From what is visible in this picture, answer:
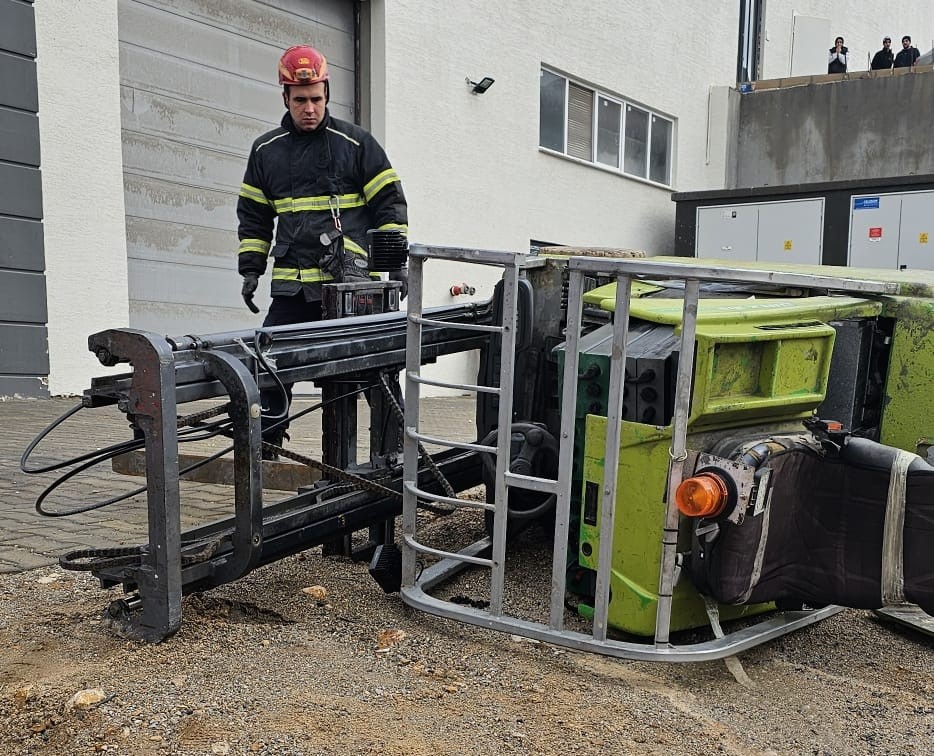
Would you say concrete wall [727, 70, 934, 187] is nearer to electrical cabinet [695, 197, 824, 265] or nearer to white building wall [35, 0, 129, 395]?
electrical cabinet [695, 197, 824, 265]

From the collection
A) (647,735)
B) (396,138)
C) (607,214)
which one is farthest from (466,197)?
(647,735)

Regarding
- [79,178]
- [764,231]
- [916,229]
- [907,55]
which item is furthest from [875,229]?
[79,178]

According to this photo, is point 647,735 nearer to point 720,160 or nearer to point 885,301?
point 885,301

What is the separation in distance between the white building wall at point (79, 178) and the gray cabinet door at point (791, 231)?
414 inches

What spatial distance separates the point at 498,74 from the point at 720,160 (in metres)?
7.04

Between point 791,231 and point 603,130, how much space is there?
11.2ft

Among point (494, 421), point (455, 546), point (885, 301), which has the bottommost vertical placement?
point (455, 546)

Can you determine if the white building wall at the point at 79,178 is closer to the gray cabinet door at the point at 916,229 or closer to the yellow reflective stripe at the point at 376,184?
the yellow reflective stripe at the point at 376,184

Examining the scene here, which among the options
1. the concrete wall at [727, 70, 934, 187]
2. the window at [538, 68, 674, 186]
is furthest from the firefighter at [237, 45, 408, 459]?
the concrete wall at [727, 70, 934, 187]

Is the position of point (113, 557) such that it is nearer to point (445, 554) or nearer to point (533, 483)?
point (445, 554)

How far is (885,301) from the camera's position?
3.16 metres

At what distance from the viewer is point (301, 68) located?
13.9 feet

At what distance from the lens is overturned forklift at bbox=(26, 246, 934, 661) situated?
262 centimetres

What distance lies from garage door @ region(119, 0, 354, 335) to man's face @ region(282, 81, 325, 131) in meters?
4.68
